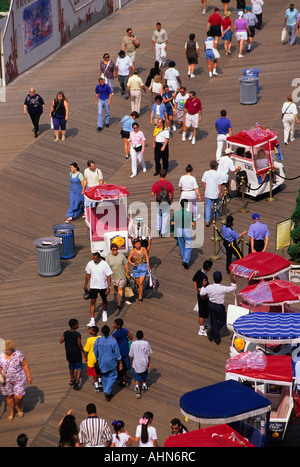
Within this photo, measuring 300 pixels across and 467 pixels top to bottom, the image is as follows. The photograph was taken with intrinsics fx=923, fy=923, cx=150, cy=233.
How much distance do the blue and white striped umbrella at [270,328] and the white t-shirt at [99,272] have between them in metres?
3.23

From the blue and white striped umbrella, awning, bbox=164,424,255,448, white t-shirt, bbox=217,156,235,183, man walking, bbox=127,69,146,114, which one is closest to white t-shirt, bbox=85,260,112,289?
the blue and white striped umbrella

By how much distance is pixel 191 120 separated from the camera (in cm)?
2555

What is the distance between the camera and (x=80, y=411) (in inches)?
598

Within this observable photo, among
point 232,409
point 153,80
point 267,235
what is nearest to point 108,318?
point 267,235

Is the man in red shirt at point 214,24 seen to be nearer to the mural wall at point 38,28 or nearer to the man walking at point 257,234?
the mural wall at point 38,28

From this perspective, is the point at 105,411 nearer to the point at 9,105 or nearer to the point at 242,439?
the point at 242,439

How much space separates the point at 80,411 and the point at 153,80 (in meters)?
14.2

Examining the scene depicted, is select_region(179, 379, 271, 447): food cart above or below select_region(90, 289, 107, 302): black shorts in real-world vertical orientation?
above

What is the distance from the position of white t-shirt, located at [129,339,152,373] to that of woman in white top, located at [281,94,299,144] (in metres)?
11.5

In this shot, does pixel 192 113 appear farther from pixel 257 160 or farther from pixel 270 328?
pixel 270 328

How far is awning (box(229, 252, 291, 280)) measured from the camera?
17.0 m

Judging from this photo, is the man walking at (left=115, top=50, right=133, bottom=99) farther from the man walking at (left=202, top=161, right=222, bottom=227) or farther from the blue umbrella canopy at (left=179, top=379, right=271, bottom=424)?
the blue umbrella canopy at (left=179, top=379, right=271, bottom=424)

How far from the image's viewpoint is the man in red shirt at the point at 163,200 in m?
20.7

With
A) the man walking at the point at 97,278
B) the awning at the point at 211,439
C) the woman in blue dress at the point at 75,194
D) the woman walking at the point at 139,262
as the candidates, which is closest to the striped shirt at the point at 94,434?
the awning at the point at 211,439
